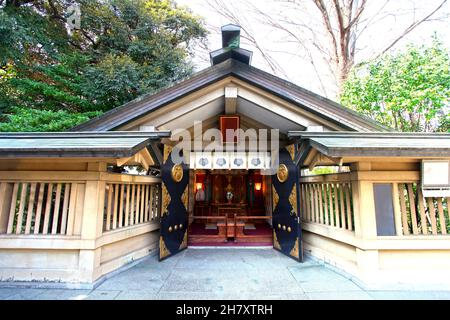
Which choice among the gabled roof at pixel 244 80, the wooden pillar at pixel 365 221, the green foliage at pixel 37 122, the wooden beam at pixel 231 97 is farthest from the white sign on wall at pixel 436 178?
the green foliage at pixel 37 122

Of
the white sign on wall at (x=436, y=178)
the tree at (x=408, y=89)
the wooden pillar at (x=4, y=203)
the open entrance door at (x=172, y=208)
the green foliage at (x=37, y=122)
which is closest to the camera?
the white sign on wall at (x=436, y=178)

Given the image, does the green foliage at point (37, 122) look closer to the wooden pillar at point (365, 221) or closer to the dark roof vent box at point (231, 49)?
the dark roof vent box at point (231, 49)

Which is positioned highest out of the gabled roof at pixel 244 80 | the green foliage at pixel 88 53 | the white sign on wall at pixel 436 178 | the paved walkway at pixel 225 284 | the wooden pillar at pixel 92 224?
the green foliage at pixel 88 53

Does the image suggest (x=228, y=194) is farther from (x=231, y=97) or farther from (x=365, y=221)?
(x=365, y=221)

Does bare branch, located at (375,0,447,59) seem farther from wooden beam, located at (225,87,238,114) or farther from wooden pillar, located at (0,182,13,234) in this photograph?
wooden pillar, located at (0,182,13,234)

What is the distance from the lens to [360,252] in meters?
3.98

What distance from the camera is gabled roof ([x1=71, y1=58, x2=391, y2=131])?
5.18 meters

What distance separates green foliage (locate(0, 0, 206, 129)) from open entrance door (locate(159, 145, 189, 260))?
5.61 metres

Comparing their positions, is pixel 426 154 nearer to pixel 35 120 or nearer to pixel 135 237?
pixel 135 237

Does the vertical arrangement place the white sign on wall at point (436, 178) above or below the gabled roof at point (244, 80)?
below

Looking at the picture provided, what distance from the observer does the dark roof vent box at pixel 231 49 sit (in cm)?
529

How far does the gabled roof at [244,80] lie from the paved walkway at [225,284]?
338cm

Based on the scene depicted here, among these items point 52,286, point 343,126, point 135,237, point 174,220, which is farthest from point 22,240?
point 343,126
